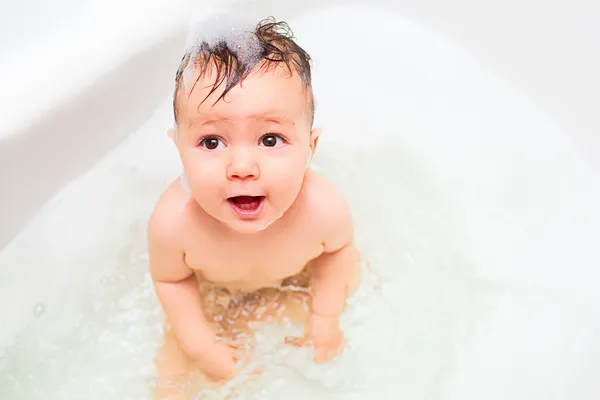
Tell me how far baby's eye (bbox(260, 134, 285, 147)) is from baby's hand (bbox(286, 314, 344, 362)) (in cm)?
36

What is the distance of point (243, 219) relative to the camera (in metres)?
0.86

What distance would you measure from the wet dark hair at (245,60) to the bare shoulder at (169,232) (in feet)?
0.53

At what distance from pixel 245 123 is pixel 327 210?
0.24 metres

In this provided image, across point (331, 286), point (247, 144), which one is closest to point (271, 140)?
point (247, 144)

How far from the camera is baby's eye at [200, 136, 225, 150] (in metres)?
0.85

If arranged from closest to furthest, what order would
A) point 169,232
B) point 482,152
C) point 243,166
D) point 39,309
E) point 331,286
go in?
1. point 243,166
2. point 169,232
3. point 331,286
4. point 39,309
5. point 482,152

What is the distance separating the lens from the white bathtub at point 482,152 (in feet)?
3.87

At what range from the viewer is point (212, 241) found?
99 centimetres

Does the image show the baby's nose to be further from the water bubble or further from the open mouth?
the water bubble

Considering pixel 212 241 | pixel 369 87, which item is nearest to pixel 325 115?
pixel 369 87

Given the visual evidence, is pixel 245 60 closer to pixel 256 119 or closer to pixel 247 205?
pixel 256 119

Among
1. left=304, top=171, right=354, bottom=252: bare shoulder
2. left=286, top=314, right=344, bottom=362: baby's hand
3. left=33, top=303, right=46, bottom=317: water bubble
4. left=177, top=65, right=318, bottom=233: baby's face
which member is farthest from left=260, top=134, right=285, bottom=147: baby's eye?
left=33, top=303, right=46, bottom=317: water bubble

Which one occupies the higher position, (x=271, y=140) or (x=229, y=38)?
(x=229, y=38)

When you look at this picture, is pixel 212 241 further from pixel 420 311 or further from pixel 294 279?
pixel 420 311
